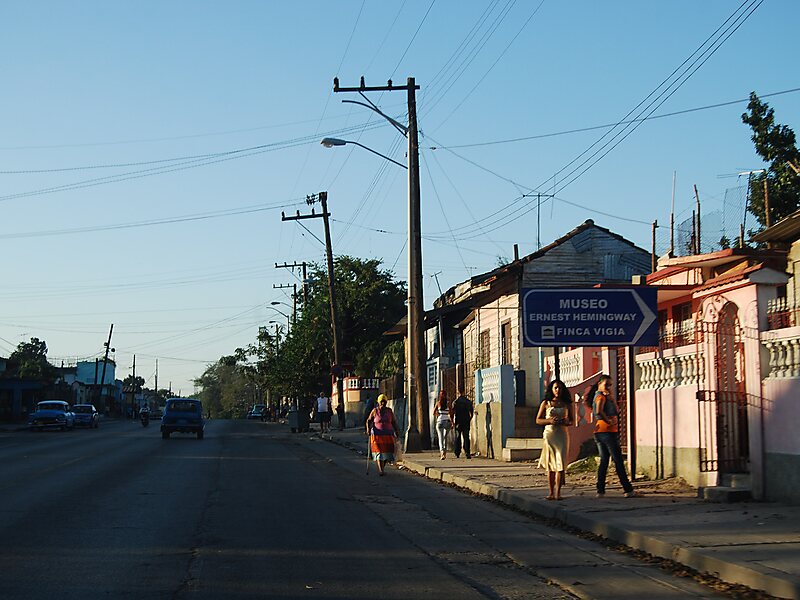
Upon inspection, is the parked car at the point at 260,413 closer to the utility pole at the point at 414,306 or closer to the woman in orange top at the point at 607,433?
the utility pole at the point at 414,306

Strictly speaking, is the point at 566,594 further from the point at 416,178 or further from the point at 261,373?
the point at 261,373

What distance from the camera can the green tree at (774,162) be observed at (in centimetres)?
2623

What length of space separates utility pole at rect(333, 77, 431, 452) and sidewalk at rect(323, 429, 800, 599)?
9.05 m

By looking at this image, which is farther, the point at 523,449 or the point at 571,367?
the point at 523,449

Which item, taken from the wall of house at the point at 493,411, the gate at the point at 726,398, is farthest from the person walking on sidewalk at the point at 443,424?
the gate at the point at 726,398

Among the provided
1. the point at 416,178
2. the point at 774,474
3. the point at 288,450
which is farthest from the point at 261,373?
the point at 774,474

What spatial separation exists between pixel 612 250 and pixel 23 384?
53708 mm

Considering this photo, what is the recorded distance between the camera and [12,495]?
1567 cm

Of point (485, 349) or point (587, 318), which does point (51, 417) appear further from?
point (587, 318)

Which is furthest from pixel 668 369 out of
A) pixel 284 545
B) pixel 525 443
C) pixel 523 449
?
pixel 284 545

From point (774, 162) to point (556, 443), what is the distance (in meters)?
15.8

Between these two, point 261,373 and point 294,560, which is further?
point 261,373

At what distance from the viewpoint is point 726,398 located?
1412 centimetres

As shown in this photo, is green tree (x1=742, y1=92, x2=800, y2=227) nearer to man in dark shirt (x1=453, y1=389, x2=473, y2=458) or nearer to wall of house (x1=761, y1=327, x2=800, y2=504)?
man in dark shirt (x1=453, y1=389, x2=473, y2=458)
